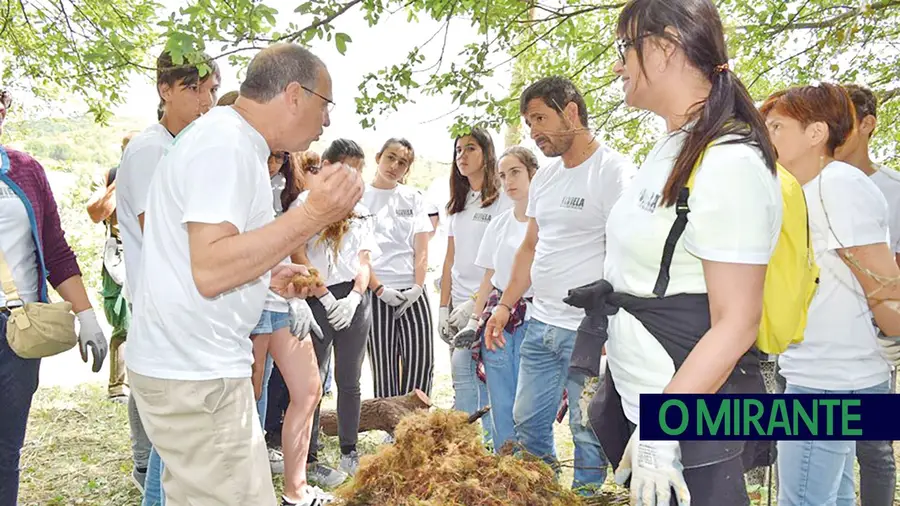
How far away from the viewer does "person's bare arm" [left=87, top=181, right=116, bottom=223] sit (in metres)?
4.85

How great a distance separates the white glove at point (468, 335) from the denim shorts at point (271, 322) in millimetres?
1179

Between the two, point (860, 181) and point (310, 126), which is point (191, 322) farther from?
point (860, 181)

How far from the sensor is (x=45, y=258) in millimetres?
3160

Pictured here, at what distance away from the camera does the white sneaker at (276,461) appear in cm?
470

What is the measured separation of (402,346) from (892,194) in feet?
11.1

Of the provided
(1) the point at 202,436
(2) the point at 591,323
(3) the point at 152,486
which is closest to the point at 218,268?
(1) the point at 202,436

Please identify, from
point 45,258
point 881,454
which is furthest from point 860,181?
point 45,258

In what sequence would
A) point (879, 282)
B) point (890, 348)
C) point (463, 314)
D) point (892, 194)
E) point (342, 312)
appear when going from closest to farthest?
point (879, 282), point (890, 348), point (892, 194), point (342, 312), point (463, 314)

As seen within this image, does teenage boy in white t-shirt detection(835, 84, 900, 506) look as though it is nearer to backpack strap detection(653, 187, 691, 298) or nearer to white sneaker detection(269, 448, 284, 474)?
backpack strap detection(653, 187, 691, 298)

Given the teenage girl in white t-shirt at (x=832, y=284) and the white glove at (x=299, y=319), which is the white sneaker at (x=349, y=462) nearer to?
the white glove at (x=299, y=319)

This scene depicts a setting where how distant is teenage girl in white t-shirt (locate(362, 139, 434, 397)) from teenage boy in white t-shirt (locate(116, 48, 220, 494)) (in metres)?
2.14

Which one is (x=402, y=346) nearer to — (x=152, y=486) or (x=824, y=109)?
(x=152, y=486)

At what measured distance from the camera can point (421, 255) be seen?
17.9 feet

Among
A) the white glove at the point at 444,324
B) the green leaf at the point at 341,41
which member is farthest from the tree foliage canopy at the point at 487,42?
the white glove at the point at 444,324
